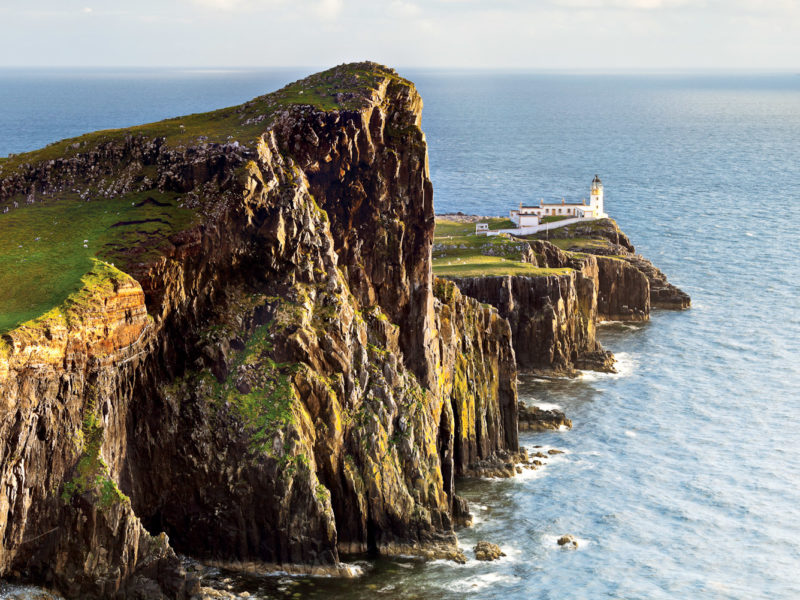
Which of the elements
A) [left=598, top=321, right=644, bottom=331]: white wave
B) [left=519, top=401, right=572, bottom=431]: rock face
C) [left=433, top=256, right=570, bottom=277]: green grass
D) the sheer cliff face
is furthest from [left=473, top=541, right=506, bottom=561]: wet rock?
[left=598, top=321, right=644, bottom=331]: white wave

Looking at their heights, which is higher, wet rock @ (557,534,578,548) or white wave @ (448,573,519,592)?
white wave @ (448,573,519,592)

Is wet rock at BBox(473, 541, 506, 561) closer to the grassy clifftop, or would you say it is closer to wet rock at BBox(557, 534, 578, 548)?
wet rock at BBox(557, 534, 578, 548)

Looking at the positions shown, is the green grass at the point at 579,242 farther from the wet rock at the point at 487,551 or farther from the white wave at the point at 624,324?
the wet rock at the point at 487,551

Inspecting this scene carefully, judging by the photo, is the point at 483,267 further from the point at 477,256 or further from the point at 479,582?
the point at 479,582

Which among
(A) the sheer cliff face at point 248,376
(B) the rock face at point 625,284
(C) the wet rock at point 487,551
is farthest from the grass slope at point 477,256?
(C) the wet rock at point 487,551

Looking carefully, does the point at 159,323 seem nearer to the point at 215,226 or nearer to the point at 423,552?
the point at 215,226

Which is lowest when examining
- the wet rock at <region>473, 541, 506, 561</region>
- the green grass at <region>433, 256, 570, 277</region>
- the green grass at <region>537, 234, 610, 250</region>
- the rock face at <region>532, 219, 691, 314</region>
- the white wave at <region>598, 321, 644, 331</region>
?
the wet rock at <region>473, 541, 506, 561</region>

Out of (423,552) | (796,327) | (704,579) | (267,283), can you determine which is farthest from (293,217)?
(796,327)
